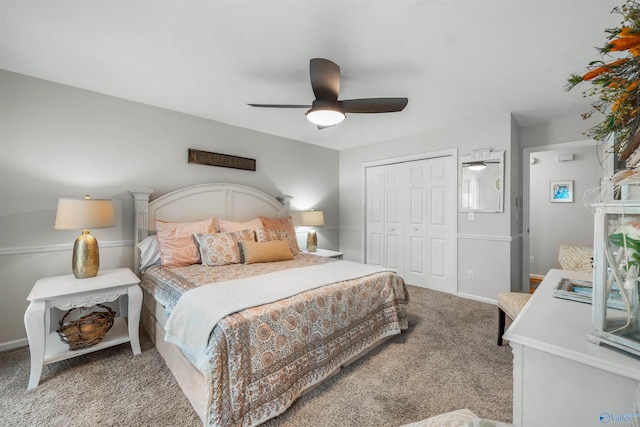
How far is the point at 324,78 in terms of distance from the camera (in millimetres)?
1851

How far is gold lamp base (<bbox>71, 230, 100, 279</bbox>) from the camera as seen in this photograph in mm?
2178

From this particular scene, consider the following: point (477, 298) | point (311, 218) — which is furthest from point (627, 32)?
point (311, 218)

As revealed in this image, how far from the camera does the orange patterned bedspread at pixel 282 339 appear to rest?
1376 millimetres

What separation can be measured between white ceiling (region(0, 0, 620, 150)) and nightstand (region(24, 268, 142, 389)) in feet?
5.86

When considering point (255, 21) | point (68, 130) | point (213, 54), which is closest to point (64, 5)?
point (213, 54)

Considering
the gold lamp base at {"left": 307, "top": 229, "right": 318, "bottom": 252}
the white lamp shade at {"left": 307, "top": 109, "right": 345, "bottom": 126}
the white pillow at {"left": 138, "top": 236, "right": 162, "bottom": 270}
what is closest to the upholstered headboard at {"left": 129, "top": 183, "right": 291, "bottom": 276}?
the white pillow at {"left": 138, "top": 236, "right": 162, "bottom": 270}

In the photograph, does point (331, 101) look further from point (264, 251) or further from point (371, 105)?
point (264, 251)

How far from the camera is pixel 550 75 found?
7.66 ft

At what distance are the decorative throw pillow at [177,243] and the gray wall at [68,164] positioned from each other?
45cm

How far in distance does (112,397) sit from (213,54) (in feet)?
8.22

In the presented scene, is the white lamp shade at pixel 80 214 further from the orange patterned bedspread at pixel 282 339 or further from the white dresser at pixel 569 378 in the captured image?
the white dresser at pixel 569 378

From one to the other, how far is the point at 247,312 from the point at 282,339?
0.90ft

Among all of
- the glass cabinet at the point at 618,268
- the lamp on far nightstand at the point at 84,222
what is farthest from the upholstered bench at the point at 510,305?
the lamp on far nightstand at the point at 84,222

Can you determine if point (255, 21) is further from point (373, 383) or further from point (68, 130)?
point (373, 383)
